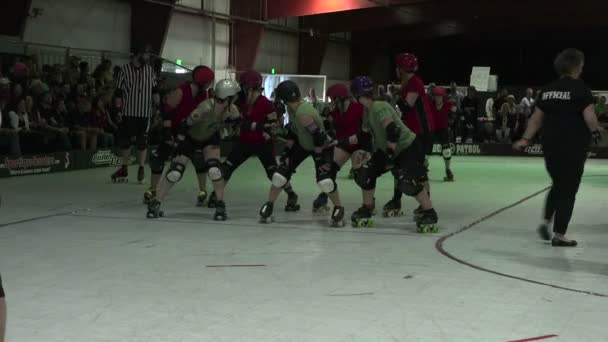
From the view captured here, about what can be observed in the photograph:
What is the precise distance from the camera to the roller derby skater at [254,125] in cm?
737

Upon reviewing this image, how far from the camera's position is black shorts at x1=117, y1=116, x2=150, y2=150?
10.5 m

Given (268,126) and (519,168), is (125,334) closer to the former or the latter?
(268,126)

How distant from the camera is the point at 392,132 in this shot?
246 inches

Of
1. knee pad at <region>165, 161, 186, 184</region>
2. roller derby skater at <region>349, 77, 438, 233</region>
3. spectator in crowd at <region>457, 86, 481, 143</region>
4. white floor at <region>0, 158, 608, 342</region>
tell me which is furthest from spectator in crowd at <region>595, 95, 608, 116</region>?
knee pad at <region>165, 161, 186, 184</region>

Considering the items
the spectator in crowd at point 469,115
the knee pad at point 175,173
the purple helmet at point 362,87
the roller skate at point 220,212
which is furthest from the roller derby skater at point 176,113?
the spectator in crowd at point 469,115

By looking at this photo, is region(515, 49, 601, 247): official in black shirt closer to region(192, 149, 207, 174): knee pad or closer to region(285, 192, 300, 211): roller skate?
region(285, 192, 300, 211): roller skate

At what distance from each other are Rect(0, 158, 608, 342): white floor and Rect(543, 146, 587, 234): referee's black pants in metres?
0.29

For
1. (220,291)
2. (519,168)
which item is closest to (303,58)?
(519,168)

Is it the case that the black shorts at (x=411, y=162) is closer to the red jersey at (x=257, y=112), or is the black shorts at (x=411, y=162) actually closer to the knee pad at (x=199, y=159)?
the red jersey at (x=257, y=112)

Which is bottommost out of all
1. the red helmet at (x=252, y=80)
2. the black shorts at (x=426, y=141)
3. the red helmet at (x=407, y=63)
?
the black shorts at (x=426, y=141)

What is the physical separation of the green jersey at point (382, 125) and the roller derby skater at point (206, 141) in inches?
49.6

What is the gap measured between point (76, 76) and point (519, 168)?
26.3 feet

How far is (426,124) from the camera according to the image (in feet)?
24.2

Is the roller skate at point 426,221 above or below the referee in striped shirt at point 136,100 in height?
below
